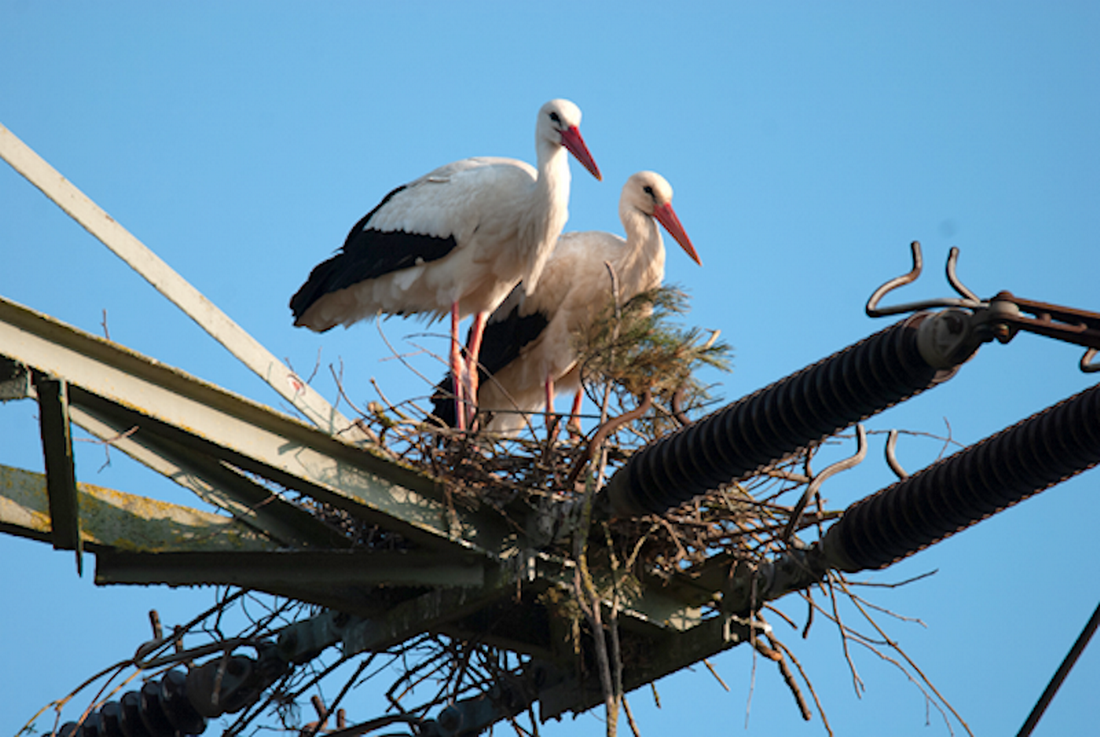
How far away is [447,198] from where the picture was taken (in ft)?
25.5

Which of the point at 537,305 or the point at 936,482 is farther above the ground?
the point at 537,305

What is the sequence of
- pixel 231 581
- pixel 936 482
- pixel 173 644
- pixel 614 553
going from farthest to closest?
pixel 173 644, pixel 614 553, pixel 231 581, pixel 936 482

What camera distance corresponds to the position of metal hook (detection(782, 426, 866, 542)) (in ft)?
16.2

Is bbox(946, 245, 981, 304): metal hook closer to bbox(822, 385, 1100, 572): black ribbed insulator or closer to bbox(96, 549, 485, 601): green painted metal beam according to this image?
bbox(822, 385, 1100, 572): black ribbed insulator

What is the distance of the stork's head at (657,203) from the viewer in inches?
339

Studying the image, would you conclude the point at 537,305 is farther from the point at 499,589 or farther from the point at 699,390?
the point at 499,589

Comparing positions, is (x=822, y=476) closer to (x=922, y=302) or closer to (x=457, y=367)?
(x=922, y=302)

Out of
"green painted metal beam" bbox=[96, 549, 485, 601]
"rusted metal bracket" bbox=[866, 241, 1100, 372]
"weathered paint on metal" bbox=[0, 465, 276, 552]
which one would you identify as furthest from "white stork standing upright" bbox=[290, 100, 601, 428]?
"rusted metal bracket" bbox=[866, 241, 1100, 372]

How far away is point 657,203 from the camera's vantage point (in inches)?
340

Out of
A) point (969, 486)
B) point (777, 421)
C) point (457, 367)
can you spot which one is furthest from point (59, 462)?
point (457, 367)

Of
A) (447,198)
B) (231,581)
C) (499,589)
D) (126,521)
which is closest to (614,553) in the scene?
(499,589)

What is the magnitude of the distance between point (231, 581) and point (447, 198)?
3.29 meters

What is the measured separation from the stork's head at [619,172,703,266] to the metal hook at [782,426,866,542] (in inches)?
133

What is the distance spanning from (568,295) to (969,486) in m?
4.43
